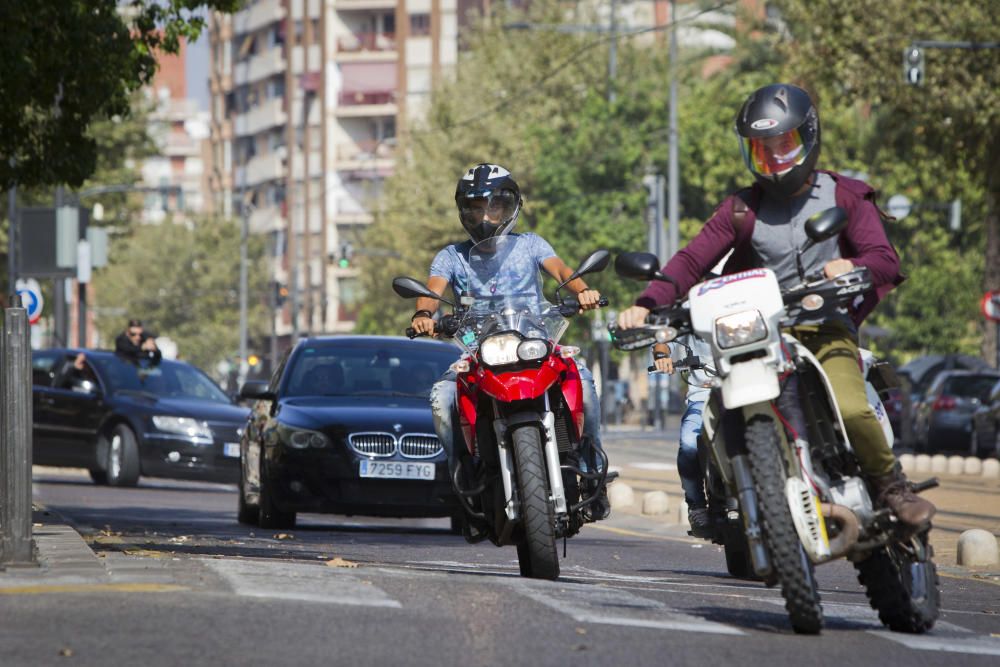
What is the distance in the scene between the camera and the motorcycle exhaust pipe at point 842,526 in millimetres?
7555

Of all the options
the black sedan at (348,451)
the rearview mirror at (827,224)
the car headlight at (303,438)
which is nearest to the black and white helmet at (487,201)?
the rearview mirror at (827,224)

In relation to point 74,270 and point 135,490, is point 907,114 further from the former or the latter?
point 135,490

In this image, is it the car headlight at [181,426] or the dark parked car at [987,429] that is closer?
the car headlight at [181,426]

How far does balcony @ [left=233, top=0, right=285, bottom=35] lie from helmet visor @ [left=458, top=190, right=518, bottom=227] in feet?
376

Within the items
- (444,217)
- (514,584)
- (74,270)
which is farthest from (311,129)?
(514,584)

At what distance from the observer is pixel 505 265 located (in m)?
10.4

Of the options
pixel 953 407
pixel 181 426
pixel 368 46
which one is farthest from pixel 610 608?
pixel 368 46

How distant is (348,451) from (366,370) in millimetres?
1312

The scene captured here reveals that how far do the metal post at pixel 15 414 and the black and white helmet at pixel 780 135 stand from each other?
3141mm

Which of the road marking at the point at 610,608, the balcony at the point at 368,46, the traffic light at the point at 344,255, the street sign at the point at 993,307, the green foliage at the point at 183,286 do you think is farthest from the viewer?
the balcony at the point at 368,46

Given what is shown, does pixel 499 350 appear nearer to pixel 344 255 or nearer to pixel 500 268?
pixel 500 268

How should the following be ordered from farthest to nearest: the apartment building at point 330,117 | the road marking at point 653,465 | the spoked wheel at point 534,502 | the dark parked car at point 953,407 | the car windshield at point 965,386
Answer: the apartment building at point 330,117
the car windshield at point 965,386
the dark parked car at point 953,407
the road marking at point 653,465
the spoked wheel at point 534,502

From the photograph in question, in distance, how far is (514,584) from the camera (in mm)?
8984

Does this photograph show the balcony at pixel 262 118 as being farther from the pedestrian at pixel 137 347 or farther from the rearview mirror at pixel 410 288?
the rearview mirror at pixel 410 288
